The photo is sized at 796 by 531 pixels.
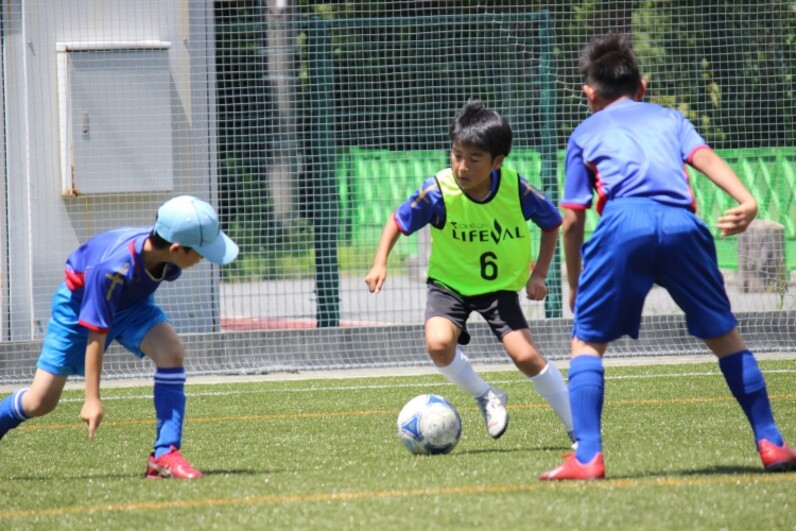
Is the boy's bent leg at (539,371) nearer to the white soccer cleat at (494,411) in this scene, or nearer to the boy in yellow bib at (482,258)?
the boy in yellow bib at (482,258)

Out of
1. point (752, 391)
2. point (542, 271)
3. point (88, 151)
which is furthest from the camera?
point (88, 151)

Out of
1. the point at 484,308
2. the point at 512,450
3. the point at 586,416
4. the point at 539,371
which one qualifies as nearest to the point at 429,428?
A: the point at 512,450

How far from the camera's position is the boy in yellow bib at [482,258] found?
5.74m

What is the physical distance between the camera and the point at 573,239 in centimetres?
458

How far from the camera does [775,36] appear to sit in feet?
34.3

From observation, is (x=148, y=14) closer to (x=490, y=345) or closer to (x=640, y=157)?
(x=490, y=345)

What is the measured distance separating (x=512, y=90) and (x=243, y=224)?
2.52 metres

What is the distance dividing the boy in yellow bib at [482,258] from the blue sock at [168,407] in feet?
3.60

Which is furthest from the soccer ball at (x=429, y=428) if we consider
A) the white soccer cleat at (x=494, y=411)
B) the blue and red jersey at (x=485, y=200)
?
the blue and red jersey at (x=485, y=200)

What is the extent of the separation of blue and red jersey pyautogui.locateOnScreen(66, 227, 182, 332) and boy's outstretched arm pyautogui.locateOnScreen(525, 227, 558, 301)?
5.24 ft

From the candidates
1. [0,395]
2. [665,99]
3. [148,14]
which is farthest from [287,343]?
[665,99]

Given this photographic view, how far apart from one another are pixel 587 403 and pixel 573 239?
591mm

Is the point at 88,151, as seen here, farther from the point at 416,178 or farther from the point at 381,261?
the point at 381,261

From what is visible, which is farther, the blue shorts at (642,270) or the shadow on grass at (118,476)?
the shadow on grass at (118,476)
